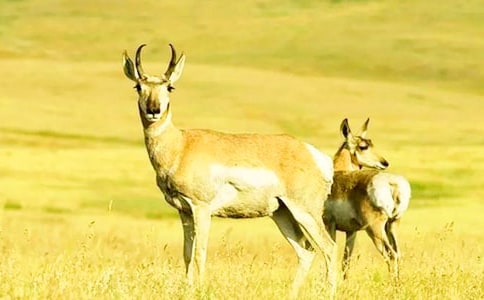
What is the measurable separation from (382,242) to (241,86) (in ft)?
246

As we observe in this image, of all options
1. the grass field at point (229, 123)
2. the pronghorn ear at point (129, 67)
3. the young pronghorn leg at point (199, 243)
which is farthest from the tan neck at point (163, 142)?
the grass field at point (229, 123)

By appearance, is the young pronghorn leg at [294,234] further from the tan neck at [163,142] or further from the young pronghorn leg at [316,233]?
the tan neck at [163,142]

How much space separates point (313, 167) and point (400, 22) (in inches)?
5461

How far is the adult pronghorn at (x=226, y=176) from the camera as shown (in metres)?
11.2

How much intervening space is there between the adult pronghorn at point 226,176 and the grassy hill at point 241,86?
18107 mm

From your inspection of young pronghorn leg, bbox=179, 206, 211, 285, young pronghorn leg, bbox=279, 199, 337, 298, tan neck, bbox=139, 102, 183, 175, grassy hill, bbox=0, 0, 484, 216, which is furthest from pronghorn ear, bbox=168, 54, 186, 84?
grassy hill, bbox=0, 0, 484, 216

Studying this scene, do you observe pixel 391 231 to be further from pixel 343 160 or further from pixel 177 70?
pixel 177 70

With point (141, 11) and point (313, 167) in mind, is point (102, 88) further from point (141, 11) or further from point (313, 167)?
point (141, 11)

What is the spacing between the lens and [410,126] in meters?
69.2

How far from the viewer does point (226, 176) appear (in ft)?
37.3

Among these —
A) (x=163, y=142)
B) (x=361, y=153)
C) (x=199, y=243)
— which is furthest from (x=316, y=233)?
(x=361, y=153)

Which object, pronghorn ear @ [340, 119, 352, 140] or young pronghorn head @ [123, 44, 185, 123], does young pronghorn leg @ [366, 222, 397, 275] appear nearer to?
pronghorn ear @ [340, 119, 352, 140]

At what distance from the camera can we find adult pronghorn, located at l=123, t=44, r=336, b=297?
11156 mm

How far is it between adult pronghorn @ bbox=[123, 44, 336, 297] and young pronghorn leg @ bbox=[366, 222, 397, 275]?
3034 millimetres
